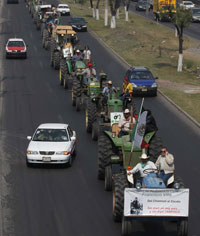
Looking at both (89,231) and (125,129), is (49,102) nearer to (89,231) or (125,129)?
(125,129)

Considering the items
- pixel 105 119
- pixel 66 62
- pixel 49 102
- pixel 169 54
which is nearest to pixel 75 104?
pixel 49 102

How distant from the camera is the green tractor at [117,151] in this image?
21.8 m

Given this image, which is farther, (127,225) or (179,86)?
(179,86)

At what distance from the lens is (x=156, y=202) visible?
17719 millimetres

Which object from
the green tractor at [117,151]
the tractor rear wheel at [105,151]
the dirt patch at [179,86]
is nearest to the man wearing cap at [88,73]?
the dirt patch at [179,86]

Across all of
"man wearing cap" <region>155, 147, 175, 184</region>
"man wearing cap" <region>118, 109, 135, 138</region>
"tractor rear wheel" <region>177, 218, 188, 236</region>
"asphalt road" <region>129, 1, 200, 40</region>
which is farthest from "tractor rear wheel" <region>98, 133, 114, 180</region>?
"asphalt road" <region>129, 1, 200, 40</region>

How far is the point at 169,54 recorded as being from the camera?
211 ft

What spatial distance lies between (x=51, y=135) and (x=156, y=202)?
10.6m

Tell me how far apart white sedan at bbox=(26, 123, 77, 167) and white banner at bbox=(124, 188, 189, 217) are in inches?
344

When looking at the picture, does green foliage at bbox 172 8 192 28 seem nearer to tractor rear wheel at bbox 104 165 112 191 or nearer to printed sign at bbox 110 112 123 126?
printed sign at bbox 110 112 123 126

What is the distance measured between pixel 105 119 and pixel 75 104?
998 cm

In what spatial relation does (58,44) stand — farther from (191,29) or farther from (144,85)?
(191,29)

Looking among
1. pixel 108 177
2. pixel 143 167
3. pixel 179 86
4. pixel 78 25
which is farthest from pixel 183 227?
pixel 78 25

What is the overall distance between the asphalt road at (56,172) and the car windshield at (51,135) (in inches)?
43.8
